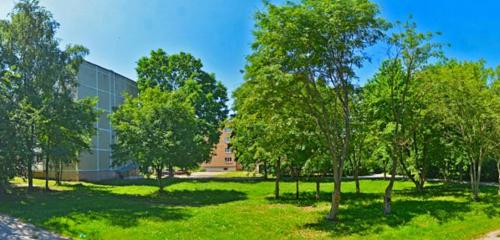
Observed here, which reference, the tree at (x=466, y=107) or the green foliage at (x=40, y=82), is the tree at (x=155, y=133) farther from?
the tree at (x=466, y=107)

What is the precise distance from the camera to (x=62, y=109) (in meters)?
27.2

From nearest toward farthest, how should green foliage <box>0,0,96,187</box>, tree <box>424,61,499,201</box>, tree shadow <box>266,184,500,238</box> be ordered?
tree shadow <box>266,184,500,238</box> → tree <box>424,61,499,201</box> → green foliage <box>0,0,96,187</box>

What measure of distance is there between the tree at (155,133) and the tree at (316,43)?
13.7m

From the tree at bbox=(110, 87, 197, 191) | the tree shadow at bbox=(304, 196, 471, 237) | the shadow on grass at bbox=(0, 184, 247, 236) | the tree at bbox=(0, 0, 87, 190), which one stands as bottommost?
the tree shadow at bbox=(304, 196, 471, 237)

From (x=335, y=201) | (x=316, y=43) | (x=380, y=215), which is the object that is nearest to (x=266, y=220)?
(x=335, y=201)

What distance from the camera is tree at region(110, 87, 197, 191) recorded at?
28.3 meters

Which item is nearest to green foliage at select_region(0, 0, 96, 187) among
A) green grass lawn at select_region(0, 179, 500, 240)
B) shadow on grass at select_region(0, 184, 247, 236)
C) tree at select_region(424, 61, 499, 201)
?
shadow on grass at select_region(0, 184, 247, 236)

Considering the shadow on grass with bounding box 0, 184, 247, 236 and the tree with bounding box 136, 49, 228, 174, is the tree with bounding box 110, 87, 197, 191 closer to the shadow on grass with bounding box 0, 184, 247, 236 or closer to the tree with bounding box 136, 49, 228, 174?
the shadow on grass with bounding box 0, 184, 247, 236

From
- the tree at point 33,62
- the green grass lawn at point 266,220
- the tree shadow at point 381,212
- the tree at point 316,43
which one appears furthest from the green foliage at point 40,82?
the tree at point 316,43

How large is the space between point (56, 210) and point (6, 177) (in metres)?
5.13

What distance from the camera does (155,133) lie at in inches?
1119

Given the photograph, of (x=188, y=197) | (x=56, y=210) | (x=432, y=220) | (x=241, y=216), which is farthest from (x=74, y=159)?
(x=432, y=220)

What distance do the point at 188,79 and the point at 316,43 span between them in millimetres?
32078

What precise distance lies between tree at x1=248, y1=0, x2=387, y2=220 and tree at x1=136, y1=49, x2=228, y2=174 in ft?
96.0
